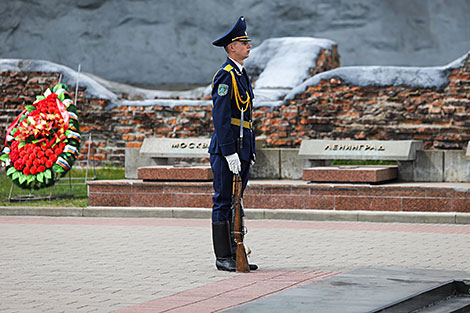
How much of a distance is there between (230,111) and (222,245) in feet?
3.06

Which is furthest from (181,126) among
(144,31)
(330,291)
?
(330,291)

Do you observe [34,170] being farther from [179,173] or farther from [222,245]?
[222,245]

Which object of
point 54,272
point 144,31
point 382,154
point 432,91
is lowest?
point 54,272

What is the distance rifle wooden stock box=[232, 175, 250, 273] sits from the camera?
21.7 ft

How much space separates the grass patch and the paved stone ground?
4.30ft

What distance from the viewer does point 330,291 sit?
546 cm

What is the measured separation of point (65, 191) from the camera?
14062 mm

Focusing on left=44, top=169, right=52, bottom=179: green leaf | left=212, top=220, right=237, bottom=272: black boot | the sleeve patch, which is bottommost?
left=212, top=220, right=237, bottom=272: black boot

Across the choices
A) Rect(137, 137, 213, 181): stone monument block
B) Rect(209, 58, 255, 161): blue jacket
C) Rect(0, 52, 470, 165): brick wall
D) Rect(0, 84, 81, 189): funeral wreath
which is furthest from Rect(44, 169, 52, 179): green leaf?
Rect(209, 58, 255, 161): blue jacket

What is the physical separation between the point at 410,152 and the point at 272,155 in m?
1.83

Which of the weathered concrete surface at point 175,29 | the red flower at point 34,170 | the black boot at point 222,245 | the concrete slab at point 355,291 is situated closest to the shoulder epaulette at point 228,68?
the black boot at point 222,245

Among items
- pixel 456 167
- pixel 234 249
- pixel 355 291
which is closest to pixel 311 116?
pixel 456 167

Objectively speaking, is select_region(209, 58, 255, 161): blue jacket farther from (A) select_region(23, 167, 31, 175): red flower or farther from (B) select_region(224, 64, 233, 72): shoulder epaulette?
(A) select_region(23, 167, 31, 175): red flower

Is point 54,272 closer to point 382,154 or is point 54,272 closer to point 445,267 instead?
point 445,267
